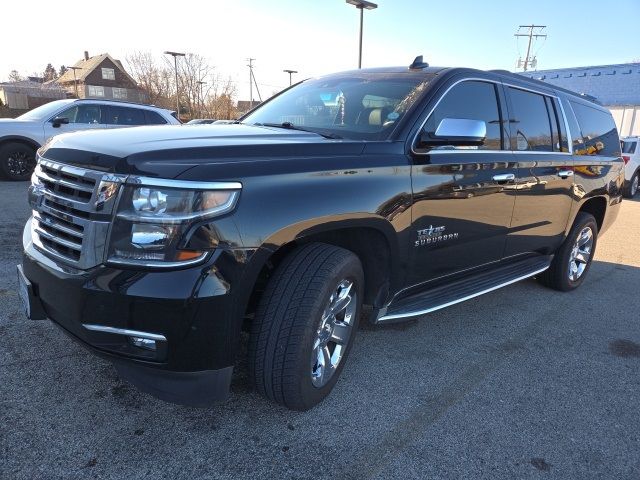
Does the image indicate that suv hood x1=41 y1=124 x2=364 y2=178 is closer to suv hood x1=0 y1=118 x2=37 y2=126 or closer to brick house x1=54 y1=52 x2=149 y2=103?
suv hood x1=0 y1=118 x2=37 y2=126

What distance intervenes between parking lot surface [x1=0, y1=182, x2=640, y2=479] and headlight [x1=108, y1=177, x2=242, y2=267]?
37.7 inches

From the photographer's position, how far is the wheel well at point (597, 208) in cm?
527

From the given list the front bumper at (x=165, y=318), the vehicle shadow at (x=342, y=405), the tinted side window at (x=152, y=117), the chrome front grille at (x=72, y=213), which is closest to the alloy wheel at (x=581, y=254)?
the vehicle shadow at (x=342, y=405)

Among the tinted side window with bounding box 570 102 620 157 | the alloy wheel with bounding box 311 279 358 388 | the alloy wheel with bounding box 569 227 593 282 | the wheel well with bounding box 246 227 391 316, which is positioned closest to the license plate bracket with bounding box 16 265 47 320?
the wheel well with bounding box 246 227 391 316

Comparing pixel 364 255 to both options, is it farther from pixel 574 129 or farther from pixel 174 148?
pixel 574 129

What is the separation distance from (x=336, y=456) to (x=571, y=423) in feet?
4.53

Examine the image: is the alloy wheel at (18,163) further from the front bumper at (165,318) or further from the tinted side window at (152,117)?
the front bumper at (165,318)

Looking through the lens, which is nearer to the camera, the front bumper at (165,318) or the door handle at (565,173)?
the front bumper at (165,318)

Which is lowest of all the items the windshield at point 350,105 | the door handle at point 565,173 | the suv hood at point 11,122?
the door handle at point 565,173

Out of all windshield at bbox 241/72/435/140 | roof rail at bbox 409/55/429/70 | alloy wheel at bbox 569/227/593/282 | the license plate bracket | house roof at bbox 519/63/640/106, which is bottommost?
alloy wheel at bbox 569/227/593/282

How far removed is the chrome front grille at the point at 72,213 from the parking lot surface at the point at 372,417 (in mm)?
851

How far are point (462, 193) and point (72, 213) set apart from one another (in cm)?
233

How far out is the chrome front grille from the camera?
203cm

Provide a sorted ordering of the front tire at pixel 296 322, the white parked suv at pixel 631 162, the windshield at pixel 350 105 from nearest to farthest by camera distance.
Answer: the front tire at pixel 296 322 < the windshield at pixel 350 105 < the white parked suv at pixel 631 162
